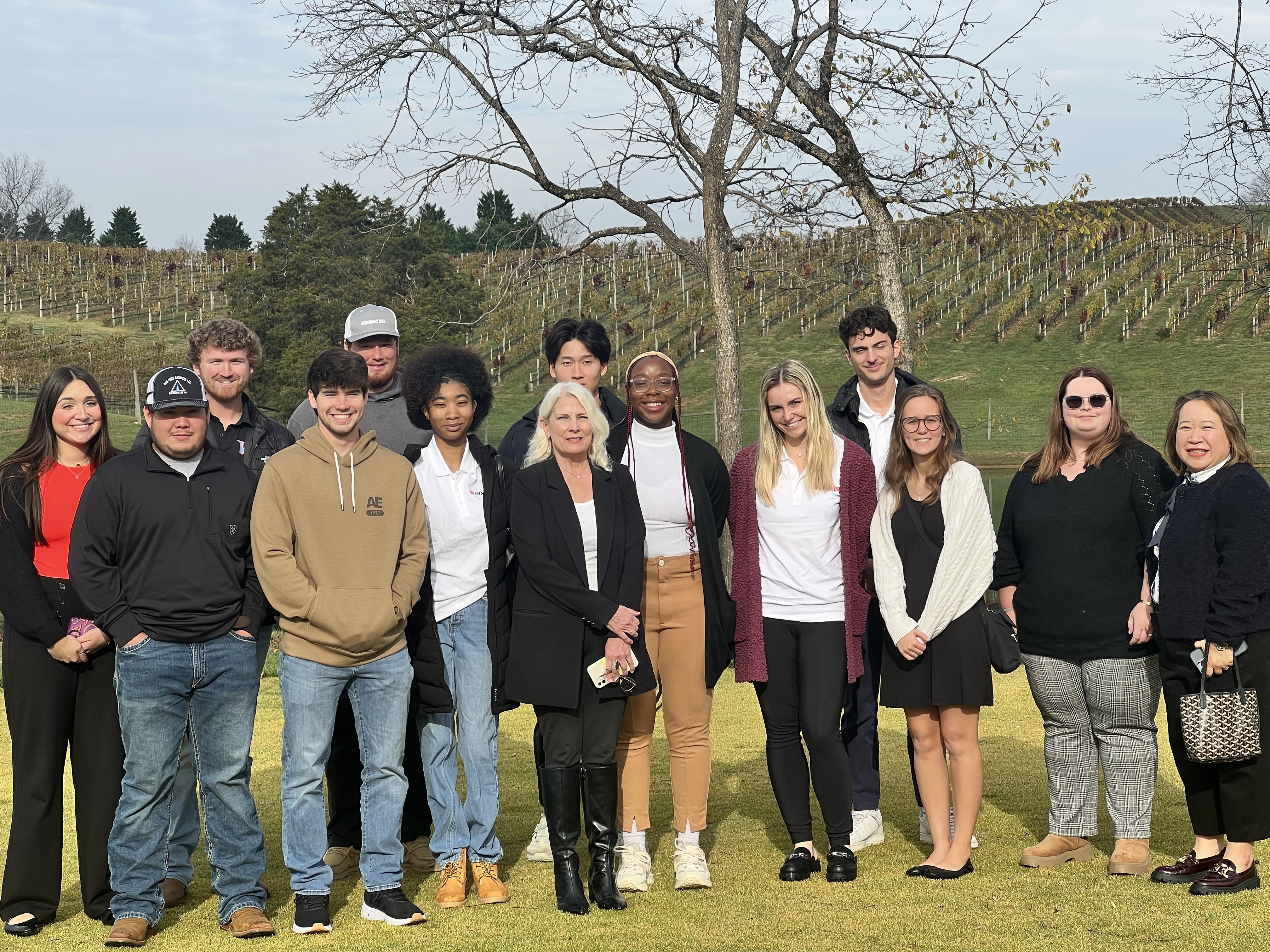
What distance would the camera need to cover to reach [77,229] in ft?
215

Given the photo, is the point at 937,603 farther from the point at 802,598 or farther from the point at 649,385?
Result: the point at 649,385

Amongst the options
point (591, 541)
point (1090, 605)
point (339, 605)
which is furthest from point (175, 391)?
point (1090, 605)

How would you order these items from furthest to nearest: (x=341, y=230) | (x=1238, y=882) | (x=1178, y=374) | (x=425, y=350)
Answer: (x=1178, y=374) → (x=341, y=230) → (x=425, y=350) → (x=1238, y=882)

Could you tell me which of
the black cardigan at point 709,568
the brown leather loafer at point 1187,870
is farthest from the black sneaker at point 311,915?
the brown leather loafer at point 1187,870

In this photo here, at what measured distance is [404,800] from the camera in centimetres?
415

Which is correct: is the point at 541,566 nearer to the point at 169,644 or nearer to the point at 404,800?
the point at 404,800

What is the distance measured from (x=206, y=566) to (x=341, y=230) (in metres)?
27.6

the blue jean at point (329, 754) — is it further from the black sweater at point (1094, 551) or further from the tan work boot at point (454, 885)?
the black sweater at point (1094, 551)

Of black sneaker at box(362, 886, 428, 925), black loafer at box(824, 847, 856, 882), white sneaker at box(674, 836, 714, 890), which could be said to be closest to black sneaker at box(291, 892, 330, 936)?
black sneaker at box(362, 886, 428, 925)

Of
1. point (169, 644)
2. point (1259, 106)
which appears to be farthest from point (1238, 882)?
point (1259, 106)

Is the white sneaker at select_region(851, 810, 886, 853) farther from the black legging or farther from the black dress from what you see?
the black dress

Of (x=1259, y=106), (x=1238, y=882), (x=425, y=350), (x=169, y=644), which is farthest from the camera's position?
(x=1259, y=106)

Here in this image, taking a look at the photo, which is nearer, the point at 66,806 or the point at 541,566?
the point at 541,566

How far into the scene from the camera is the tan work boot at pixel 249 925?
3.85m
